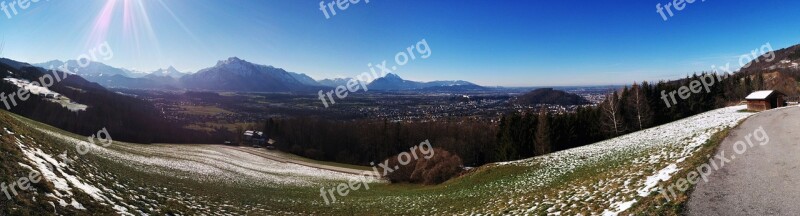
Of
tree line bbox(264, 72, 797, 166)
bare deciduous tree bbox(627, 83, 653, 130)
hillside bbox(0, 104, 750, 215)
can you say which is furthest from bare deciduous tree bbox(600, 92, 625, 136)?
hillside bbox(0, 104, 750, 215)

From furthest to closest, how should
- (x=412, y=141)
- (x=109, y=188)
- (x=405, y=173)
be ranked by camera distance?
(x=412, y=141)
(x=405, y=173)
(x=109, y=188)

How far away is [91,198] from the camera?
13086mm

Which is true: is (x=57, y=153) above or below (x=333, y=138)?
above

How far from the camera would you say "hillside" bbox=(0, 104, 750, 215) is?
13078 mm

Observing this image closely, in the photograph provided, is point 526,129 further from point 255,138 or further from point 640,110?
point 255,138

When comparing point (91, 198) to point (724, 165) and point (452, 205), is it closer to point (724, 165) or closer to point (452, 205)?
point (452, 205)

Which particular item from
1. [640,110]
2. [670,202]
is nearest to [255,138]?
[640,110]

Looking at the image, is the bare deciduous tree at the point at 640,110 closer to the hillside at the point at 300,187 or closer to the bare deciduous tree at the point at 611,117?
the bare deciduous tree at the point at 611,117

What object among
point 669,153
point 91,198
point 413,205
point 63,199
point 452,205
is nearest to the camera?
point 63,199

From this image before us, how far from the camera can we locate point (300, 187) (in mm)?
39312

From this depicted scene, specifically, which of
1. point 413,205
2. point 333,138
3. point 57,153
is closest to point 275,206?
point 413,205

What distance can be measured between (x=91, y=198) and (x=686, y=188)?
75.6 feet

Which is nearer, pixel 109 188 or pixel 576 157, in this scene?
pixel 109 188

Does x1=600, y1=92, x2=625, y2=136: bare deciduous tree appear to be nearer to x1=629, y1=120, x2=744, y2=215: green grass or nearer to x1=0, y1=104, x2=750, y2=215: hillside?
x1=0, y1=104, x2=750, y2=215: hillside
